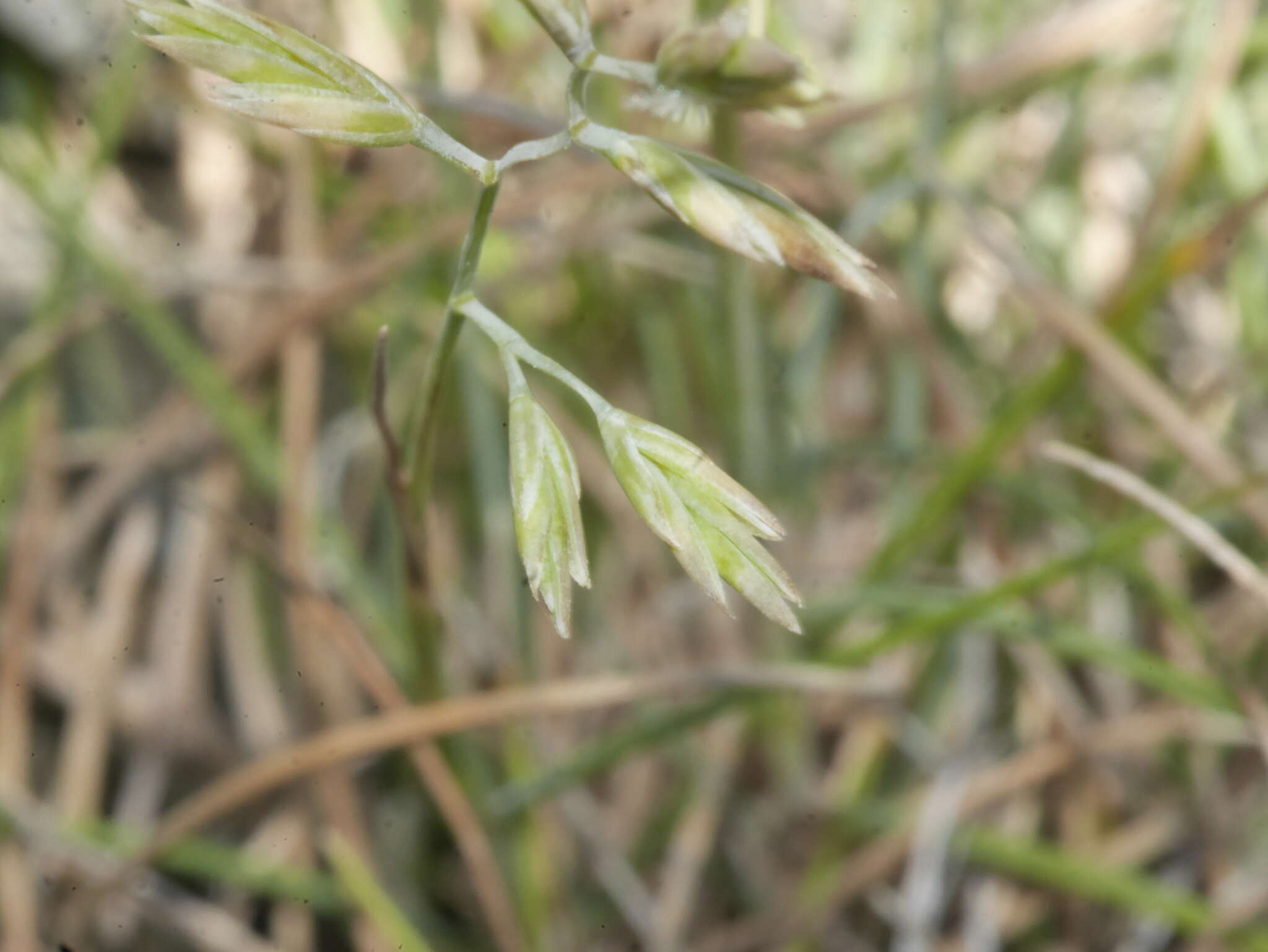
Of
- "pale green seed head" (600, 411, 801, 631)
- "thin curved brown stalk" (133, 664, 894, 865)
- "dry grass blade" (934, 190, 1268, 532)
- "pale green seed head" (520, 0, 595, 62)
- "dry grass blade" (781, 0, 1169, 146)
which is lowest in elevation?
"pale green seed head" (600, 411, 801, 631)

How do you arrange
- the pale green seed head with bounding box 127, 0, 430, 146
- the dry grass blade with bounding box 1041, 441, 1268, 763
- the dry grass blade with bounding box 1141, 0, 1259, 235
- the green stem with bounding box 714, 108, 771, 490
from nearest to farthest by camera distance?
the pale green seed head with bounding box 127, 0, 430, 146, the dry grass blade with bounding box 1041, 441, 1268, 763, the green stem with bounding box 714, 108, 771, 490, the dry grass blade with bounding box 1141, 0, 1259, 235

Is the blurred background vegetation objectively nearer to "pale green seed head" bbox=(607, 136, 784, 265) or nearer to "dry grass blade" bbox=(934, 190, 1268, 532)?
"dry grass blade" bbox=(934, 190, 1268, 532)

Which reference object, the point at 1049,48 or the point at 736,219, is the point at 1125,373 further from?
the point at 736,219

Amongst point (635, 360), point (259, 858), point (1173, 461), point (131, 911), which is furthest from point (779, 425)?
point (131, 911)

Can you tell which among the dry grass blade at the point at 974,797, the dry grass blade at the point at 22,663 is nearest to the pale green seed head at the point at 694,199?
the dry grass blade at the point at 974,797

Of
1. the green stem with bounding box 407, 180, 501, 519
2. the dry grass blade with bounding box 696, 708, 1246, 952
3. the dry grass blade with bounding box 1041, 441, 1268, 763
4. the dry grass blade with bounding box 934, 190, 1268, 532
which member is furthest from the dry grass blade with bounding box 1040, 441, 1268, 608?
the green stem with bounding box 407, 180, 501, 519

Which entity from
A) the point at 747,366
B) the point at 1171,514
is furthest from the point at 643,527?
the point at 1171,514

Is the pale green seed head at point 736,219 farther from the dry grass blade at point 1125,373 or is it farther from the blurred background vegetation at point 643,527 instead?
the dry grass blade at point 1125,373
